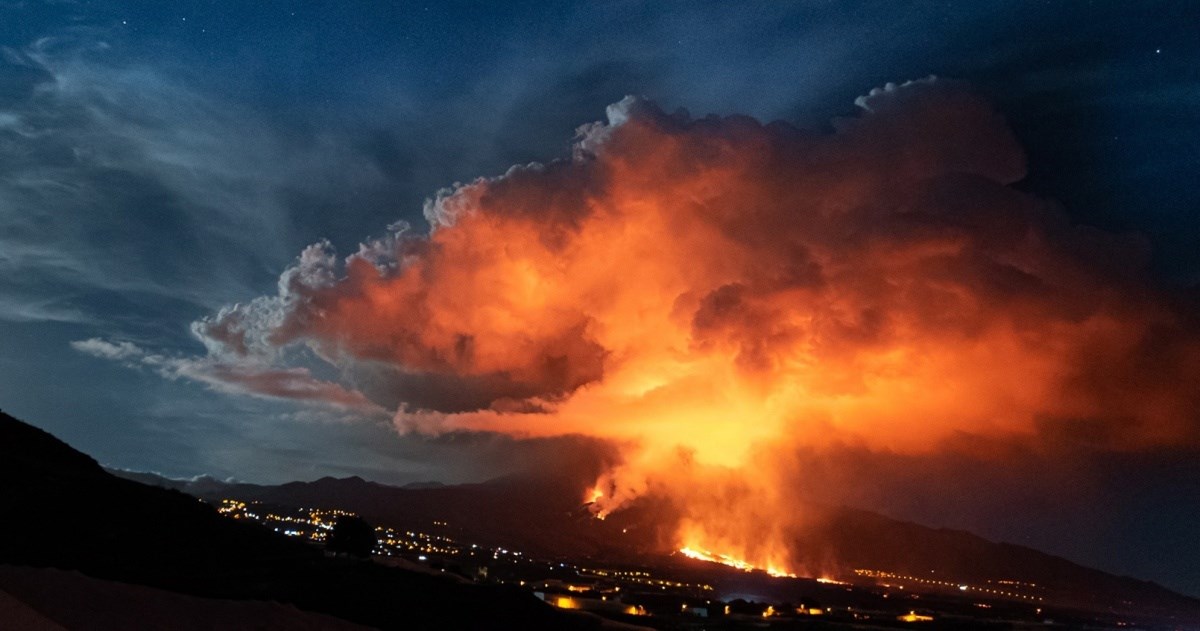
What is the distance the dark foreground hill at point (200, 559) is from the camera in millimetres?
73125

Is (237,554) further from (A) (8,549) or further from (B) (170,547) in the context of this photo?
(A) (8,549)

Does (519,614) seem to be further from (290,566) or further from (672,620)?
(672,620)

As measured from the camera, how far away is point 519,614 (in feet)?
292

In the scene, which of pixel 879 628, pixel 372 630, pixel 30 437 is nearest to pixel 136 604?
pixel 372 630

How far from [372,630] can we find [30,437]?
2553 inches

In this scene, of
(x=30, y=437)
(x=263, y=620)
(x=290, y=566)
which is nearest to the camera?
(x=263, y=620)

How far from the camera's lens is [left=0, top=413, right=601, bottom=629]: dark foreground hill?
7312cm

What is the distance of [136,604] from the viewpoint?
57.0 meters

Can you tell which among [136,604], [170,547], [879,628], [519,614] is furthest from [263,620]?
[879,628]

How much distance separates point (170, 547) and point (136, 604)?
27804 millimetres

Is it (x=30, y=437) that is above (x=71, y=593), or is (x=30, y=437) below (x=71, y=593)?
above

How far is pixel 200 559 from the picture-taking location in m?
82.6

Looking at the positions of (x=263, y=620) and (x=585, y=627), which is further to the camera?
(x=585, y=627)

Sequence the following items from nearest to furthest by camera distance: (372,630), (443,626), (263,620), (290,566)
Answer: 1. (263,620)
2. (372,630)
3. (443,626)
4. (290,566)
